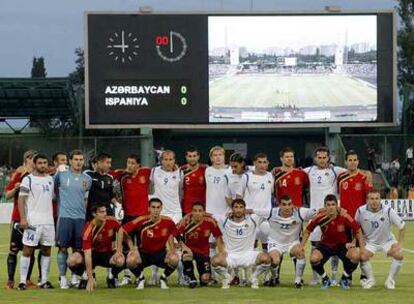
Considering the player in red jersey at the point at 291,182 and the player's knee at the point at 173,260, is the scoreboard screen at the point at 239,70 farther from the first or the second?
the player's knee at the point at 173,260

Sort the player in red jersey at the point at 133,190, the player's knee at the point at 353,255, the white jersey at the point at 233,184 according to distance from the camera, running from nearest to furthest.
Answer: the player's knee at the point at 353,255
the white jersey at the point at 233,184
the player in red jersey at the point at 133,190

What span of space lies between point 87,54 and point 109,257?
791 inches

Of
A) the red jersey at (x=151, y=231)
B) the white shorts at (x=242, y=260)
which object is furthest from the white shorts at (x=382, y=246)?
the red jersey at (x=151, y=231)

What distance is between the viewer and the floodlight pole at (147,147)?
118ft

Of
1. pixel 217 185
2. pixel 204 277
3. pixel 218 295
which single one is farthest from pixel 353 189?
pixel 218 295

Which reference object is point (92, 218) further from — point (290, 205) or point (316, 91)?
point (316, 91)

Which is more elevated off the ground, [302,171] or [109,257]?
[302,171]

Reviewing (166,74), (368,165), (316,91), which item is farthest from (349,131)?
(166,74)

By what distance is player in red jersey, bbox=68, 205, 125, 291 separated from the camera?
1459 cm

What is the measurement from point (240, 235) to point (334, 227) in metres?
1.32

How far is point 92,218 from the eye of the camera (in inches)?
595

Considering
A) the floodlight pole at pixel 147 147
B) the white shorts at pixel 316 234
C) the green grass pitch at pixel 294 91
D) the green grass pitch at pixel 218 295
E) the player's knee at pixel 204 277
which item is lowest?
the green grass pitch at pixel 218 295

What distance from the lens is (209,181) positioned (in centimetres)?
1593

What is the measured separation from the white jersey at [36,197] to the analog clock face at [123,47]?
1967cm
